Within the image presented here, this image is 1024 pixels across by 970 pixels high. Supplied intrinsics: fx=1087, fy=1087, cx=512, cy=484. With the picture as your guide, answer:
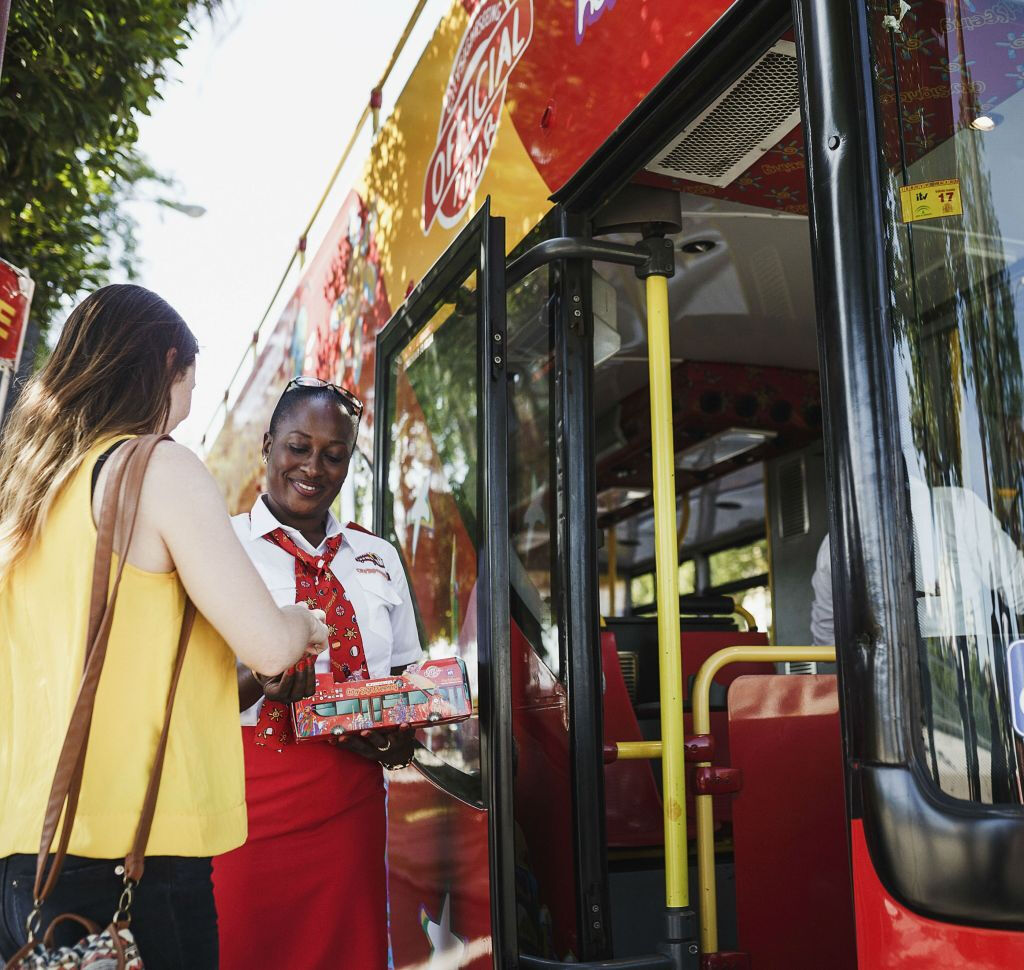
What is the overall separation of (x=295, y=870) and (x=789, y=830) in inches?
42.3

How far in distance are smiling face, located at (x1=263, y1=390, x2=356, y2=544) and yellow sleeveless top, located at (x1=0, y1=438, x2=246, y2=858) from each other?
1036 mm

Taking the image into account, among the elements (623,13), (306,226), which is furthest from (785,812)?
(306,226)

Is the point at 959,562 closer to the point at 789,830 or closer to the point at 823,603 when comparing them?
the point at 789,830

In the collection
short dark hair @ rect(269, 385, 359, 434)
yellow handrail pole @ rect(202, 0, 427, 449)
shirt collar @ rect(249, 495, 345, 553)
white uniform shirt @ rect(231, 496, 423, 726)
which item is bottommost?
white uniform shirt @ rect(231, 496, 423, 726)

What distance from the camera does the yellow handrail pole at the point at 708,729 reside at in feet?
7.11

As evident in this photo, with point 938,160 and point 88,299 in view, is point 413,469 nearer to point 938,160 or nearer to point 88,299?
point 88,299

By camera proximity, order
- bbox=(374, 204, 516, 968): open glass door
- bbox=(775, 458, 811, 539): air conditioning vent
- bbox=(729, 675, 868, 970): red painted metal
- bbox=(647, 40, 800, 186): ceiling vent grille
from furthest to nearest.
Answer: bbox=(775, 458, 811, 539): air conditioning vent, bbox=(729, 675, 868, 970): red painted metal, bbox=(374, 204, 516, 968): open glass door, bbox=(647, 40, 800, 186): ceiling vent grille

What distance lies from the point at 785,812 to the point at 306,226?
3833mm

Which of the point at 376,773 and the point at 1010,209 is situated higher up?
the point at 1010,209

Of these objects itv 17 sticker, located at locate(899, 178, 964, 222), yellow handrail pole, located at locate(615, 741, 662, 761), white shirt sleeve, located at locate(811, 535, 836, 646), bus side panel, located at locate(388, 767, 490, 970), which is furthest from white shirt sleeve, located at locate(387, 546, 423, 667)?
white shirt sleeve, located at locate(811, 535, 836, 646)

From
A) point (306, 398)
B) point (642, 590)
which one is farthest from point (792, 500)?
point (306, 398)

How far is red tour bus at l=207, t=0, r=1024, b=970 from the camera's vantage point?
1288mm

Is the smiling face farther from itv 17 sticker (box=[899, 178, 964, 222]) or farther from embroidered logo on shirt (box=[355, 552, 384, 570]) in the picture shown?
itv 17 sticker (box=[899, 178, 964, 222])

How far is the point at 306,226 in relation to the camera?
5.25 metres
